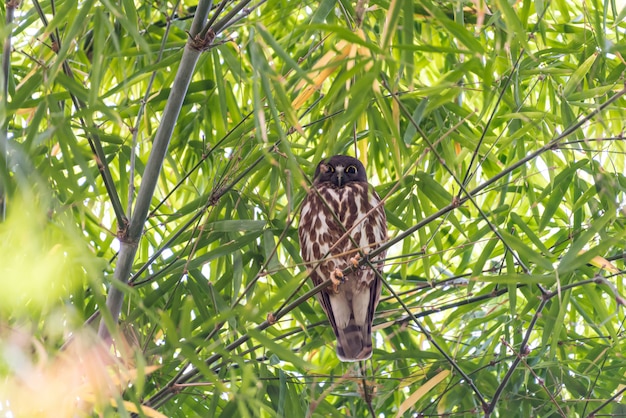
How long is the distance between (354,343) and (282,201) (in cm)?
74

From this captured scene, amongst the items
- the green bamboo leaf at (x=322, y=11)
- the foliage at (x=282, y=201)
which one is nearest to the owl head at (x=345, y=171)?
the foliage at (x=282, y=201)

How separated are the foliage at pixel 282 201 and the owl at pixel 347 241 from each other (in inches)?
3.1

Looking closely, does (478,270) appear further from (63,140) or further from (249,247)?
(63,140)

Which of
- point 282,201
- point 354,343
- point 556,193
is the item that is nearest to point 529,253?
point 556,193

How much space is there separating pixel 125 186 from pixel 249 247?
Result: 0.45 m

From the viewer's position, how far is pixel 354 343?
286cm

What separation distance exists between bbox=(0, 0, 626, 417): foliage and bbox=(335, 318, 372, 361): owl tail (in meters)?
0.07

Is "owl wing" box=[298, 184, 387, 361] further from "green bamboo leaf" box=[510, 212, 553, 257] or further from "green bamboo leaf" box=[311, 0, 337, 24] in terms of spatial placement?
"green bamboo leaf" box=[311, 0, 337, 24]

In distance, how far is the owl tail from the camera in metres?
2.81

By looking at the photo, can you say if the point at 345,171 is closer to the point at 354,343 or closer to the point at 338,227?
the point at 338,227

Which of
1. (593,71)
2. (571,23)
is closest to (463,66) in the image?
(593,71)

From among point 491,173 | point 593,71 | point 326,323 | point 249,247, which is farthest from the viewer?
point 491,173

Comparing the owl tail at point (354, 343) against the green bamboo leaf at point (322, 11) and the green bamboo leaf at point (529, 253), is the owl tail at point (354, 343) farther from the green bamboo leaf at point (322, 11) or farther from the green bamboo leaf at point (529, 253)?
the green bamboo leaf at point (322, 11)

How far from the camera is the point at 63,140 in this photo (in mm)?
1665
